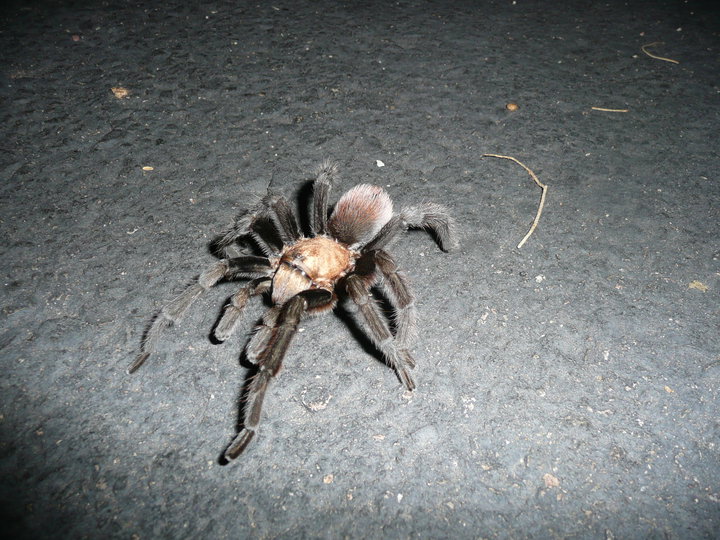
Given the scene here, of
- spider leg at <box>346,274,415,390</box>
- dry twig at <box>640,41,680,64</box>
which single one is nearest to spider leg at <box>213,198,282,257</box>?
spider leg at <box>346,274,415,390</box>

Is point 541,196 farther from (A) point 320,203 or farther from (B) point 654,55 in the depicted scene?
(B) point 654,55

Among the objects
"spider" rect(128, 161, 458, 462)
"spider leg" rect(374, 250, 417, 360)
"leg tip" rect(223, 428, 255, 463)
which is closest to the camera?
"leg tip" rect(223, 428, 255, 463)

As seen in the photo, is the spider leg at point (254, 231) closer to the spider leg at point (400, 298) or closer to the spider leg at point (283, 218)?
the spider leg at point (283, 218)

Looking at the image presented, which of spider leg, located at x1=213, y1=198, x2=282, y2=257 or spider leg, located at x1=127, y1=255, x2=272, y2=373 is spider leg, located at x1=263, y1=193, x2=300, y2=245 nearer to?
spider leg, located at x1=213, y1=198, x2=282, y2=257

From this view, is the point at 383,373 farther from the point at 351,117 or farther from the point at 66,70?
the point at 66,70

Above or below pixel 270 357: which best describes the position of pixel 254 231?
above

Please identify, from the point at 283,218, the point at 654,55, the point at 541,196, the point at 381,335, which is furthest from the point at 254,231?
the point at 654,55
